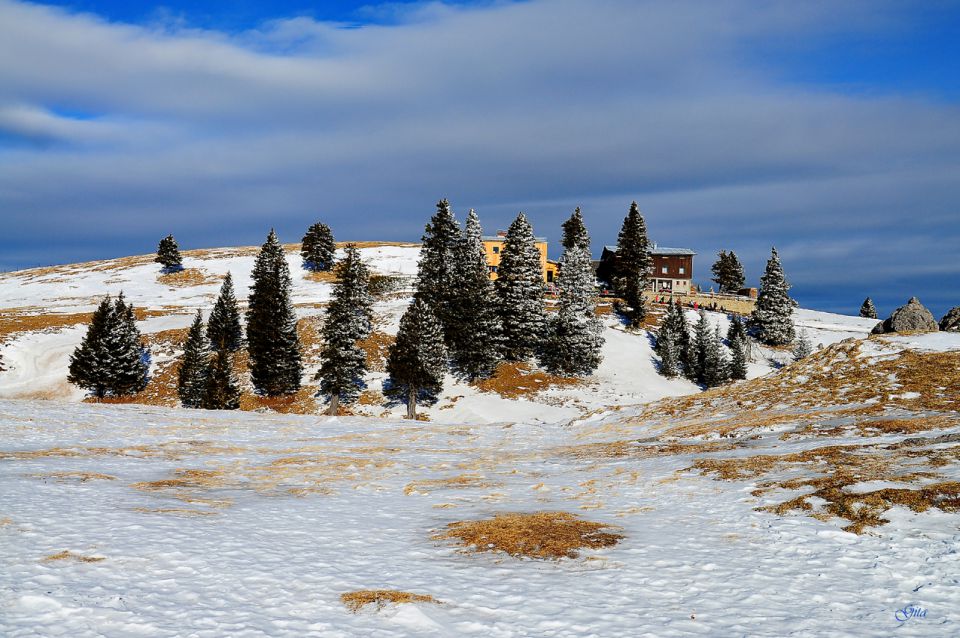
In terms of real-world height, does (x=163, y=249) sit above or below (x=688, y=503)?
above

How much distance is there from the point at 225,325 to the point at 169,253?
5585 centimetres

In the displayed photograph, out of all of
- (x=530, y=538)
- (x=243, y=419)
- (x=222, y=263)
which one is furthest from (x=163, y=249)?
(x=530, y=538)

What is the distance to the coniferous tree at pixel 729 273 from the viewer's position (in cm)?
11938

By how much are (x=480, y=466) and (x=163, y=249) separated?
115595 mm

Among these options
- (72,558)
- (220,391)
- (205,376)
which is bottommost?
(220,391)

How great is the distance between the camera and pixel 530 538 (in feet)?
32.3

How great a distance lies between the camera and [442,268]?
77.0 m

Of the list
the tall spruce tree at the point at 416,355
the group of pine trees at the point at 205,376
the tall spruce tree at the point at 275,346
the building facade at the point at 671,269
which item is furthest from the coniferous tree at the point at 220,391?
the building facade at the point at 671,269

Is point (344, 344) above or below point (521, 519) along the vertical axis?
above

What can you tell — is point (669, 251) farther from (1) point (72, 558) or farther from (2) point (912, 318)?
Answer: (1) point (72, 558)

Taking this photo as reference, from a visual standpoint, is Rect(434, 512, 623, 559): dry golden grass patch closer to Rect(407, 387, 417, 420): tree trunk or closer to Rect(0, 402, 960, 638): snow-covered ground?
Rect(0, 402, 960, 638): snow-covered ground

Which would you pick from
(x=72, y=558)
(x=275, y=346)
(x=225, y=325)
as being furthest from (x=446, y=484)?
(x=225, y=325)

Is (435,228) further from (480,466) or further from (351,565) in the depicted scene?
(351,565)

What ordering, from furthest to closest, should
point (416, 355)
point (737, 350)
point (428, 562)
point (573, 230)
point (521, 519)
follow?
point (573, 230)
point (737, 350)
point (416, 355)
point (521, 519)
point (428, 562)
